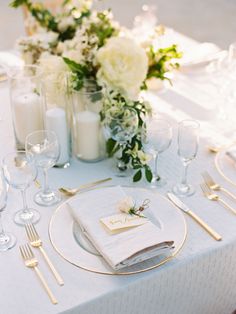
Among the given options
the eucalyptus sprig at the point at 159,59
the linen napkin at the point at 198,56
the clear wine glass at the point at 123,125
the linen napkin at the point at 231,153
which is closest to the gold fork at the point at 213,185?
the linen napkin at the point at 231,153

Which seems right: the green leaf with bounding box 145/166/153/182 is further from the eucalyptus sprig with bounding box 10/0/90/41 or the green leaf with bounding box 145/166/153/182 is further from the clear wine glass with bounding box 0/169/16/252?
the eucalyptus sprig with bounding box 10/0/90/41

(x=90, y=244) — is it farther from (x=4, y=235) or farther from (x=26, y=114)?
(x=26, y=114)

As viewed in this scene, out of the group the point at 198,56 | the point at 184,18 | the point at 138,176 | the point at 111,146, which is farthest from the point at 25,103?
the point at 184,18

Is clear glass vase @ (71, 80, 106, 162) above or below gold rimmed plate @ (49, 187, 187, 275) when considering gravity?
above

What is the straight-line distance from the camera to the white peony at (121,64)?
1.51 meters

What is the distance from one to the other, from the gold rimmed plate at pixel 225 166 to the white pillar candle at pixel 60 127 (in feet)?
1.62

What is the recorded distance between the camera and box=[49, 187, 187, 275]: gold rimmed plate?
119 cm

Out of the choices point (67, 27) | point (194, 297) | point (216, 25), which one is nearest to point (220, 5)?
point (216, 25)

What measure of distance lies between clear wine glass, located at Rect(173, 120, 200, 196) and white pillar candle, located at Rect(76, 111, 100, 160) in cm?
28

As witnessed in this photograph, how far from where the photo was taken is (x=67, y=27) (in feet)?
6.72

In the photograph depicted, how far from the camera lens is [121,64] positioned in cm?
152

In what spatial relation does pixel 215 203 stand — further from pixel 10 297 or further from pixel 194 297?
pixel 10 297

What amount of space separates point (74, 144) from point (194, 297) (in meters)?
0.64

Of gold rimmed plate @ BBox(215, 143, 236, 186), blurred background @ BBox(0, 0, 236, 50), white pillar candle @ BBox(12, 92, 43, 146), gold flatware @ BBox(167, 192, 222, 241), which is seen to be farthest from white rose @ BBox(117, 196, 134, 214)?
blurred background @ BBox(0, 0, 236, 50)
